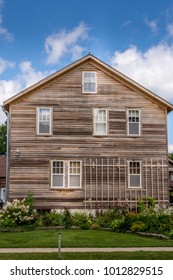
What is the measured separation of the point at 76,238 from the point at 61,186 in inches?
294

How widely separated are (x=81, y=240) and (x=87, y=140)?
29.8ft

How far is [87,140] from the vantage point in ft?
76.5

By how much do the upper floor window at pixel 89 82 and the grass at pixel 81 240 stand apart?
949 centimetres

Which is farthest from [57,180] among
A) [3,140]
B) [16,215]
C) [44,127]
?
[3,140]

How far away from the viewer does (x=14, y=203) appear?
21.2 m

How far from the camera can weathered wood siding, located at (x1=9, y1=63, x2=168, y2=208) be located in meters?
22.7

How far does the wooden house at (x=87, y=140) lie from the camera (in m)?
22.8

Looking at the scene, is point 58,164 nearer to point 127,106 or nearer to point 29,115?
point 29,115

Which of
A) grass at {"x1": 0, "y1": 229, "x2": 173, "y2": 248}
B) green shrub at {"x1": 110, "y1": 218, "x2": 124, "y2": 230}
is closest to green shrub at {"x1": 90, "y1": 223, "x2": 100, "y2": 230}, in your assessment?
green shrub at {"x1": 110, "y1": 218, "x2": 124, "y2": 230}

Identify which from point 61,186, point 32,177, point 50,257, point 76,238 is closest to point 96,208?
point 61,186

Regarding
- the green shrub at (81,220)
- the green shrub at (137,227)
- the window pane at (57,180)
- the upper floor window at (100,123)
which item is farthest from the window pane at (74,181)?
the green shrub at (137,227)

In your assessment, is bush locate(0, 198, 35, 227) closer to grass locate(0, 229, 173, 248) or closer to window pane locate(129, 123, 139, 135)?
grass locate(0, 229, 173, 248)

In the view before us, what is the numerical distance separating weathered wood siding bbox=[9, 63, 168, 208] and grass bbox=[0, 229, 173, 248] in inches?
211

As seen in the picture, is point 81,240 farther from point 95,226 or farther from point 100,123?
point 100,123
